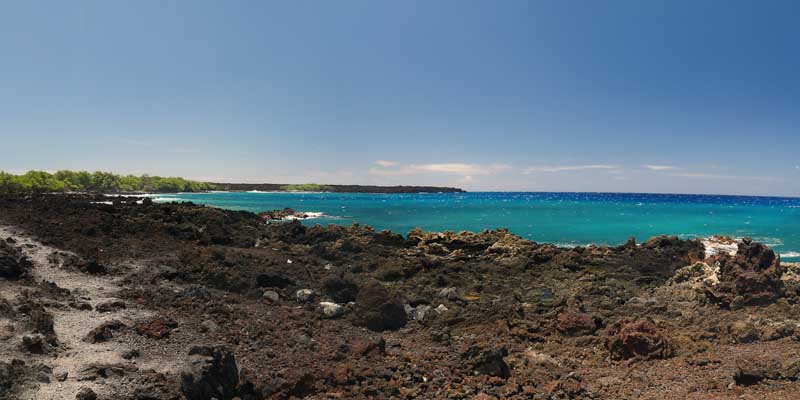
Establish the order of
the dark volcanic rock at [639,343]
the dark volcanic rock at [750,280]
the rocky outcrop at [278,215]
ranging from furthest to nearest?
1. the rocky outcrop at [278,215]
2. the dark volcanic rock at [750,280]
3. the dark volcanic rock at [639,343]

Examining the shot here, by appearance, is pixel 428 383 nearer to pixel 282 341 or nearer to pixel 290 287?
pixel 282 341

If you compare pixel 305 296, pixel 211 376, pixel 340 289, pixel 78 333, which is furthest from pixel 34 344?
pixel 340 289

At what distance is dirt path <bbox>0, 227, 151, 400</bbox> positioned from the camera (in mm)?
9258

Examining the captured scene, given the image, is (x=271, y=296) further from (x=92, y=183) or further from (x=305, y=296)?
(x=92, y=183)

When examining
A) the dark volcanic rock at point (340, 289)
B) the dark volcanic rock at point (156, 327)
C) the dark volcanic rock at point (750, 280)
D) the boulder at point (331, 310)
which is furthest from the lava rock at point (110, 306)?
the dark volcanic rock at point (750, 280)

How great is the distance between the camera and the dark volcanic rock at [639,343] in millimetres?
12273

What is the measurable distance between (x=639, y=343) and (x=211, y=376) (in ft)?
36.1

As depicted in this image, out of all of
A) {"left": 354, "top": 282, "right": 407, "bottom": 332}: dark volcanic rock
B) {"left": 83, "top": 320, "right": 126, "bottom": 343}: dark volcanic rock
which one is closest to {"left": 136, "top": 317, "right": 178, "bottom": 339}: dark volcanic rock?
{"left": 83, "top": 320, "right": 126, "bottom": 343}: dark volcanic rock

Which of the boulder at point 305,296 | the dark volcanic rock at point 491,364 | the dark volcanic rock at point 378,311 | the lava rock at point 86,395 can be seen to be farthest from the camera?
the boulder at point 305,296

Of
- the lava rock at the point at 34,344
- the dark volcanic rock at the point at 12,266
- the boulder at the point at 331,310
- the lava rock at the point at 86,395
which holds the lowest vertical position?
the boulder at the point at 331,310

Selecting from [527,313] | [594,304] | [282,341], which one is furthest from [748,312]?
[282,341]

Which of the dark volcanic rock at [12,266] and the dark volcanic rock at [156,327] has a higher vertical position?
the dark volcanic rock at [12,266]

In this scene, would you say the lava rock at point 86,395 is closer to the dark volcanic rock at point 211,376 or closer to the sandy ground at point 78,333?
the sandy ground at point 78,333

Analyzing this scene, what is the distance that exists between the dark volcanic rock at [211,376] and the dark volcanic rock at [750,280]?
17394 mm
